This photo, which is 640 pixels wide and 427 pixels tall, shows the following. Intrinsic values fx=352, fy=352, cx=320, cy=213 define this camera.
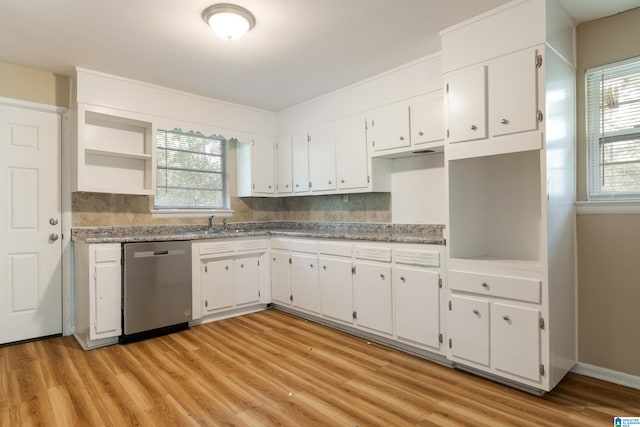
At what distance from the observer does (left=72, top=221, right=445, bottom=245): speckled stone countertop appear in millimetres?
3098

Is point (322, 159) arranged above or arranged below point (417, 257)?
above

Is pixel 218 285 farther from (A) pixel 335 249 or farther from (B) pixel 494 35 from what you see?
(B) pixel 494 35

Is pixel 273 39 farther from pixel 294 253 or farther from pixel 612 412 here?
pixel 612 412

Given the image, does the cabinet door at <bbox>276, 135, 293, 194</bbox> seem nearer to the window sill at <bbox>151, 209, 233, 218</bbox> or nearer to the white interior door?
the window sill at <bbox>151, 209, 233, 218</bbox>

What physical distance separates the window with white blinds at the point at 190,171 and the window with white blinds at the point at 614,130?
3.84 metres

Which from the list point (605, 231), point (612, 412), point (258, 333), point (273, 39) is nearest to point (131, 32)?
point (273, 39)

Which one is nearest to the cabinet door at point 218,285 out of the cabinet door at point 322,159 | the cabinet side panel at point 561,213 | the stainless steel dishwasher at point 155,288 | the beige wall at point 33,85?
the stainless steel dishwasher at point 155,288

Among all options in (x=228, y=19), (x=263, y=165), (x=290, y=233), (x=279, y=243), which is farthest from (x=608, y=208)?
(x=263, y=165)

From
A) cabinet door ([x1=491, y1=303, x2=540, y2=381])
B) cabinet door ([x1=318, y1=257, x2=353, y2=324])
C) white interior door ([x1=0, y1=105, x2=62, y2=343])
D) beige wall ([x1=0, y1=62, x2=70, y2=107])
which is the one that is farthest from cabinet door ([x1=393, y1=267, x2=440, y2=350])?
beige wall ([x1=0, y1=62, x2=70, y2=107])

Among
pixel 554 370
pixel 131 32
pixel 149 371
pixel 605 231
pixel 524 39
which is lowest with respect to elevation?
pixel 149 371

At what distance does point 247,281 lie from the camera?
411cm

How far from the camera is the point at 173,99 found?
392cm

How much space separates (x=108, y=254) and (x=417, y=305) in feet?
8.94

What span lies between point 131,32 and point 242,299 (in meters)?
2.80
